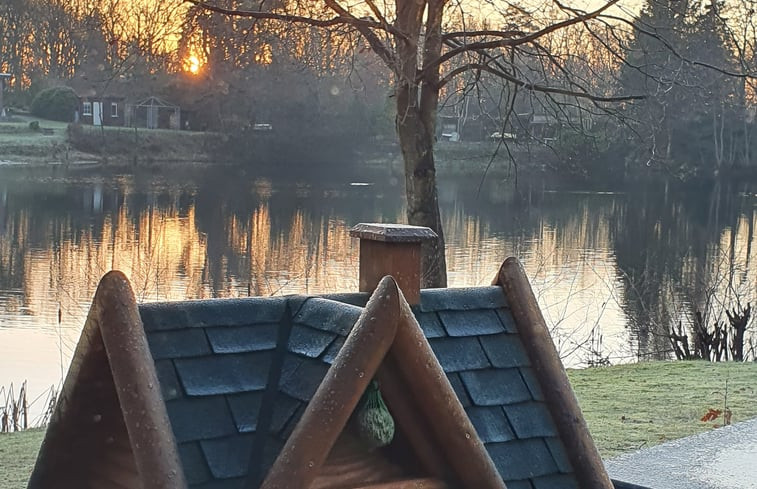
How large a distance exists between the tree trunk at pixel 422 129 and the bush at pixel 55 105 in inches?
1888

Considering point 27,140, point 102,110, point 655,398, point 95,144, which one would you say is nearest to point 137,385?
point 655,398

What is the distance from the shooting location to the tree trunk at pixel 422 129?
11.5 m

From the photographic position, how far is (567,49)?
1293 cm

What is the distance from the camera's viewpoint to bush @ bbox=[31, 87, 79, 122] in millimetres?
56719

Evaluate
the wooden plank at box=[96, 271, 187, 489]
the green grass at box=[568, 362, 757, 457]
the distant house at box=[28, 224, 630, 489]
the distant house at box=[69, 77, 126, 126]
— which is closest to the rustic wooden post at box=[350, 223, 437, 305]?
the distant house at box=[28, 224, 630, 489]

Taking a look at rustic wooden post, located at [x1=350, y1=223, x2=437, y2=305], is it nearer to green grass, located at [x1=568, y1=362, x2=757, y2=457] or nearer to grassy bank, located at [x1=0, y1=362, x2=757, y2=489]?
grassy bank, located at [x1=0, y1=362, x2=757, y2=489]

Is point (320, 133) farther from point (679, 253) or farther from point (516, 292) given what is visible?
point (516, 292)

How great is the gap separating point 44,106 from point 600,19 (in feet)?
164

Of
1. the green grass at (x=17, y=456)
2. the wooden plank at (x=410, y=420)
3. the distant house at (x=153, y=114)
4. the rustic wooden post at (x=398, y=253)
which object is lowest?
the green grass at (x=17, y=456)

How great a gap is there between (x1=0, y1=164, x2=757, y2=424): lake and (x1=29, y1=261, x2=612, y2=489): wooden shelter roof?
9.57 m

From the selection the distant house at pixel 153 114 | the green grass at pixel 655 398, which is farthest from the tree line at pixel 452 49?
the distant house at pixel 153 114

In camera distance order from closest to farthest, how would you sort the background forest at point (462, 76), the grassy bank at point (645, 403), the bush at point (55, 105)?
the grassy bank at point (645, 403) → the background forest at point (462, 76) → the bush at point (55, 105)

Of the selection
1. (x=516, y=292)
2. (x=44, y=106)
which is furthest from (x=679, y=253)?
(x=44, y=106)

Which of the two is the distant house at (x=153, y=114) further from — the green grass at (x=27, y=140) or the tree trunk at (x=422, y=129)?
the tree trunk at (x=422, y=129)
